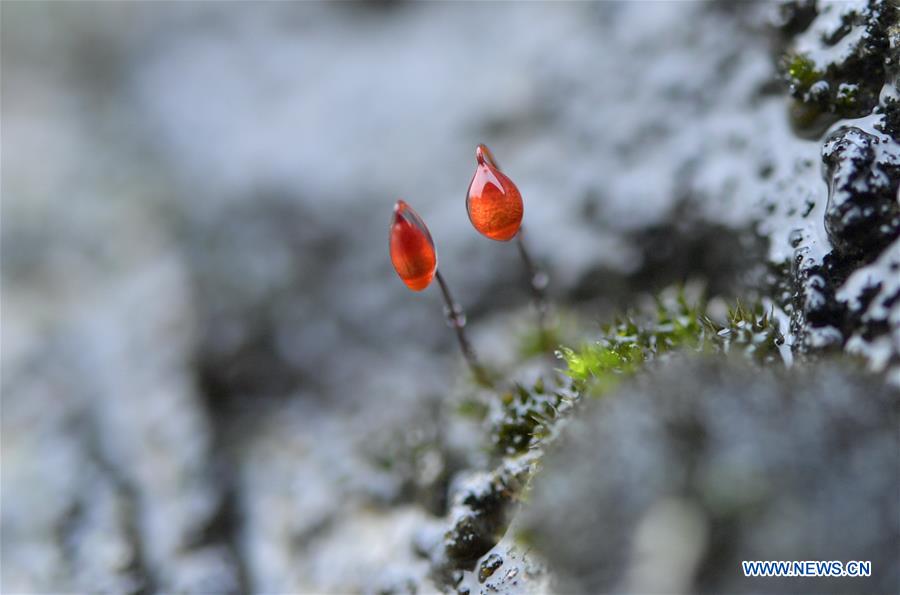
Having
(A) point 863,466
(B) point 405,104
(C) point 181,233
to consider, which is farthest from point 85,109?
(A) point 863,466

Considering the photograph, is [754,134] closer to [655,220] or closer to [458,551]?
[655,220]

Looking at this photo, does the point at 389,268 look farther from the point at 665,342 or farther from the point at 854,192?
the point at 854,192

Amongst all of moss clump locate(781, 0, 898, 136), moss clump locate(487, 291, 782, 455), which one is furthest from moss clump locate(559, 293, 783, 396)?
moss clump locate(781, 0, 898, 136)

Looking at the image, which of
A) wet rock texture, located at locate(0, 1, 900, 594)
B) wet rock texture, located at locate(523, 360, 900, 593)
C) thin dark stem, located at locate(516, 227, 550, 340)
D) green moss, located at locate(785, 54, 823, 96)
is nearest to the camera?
wet rock texture, located at locate(523, 360, 900, 593)

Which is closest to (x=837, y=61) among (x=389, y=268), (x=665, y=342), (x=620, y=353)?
(x=665, y=342)

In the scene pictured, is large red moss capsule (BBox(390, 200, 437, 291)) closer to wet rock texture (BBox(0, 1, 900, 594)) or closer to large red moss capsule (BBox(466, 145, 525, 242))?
large red moss capsule (BBox(466, 145, 525, 242))
